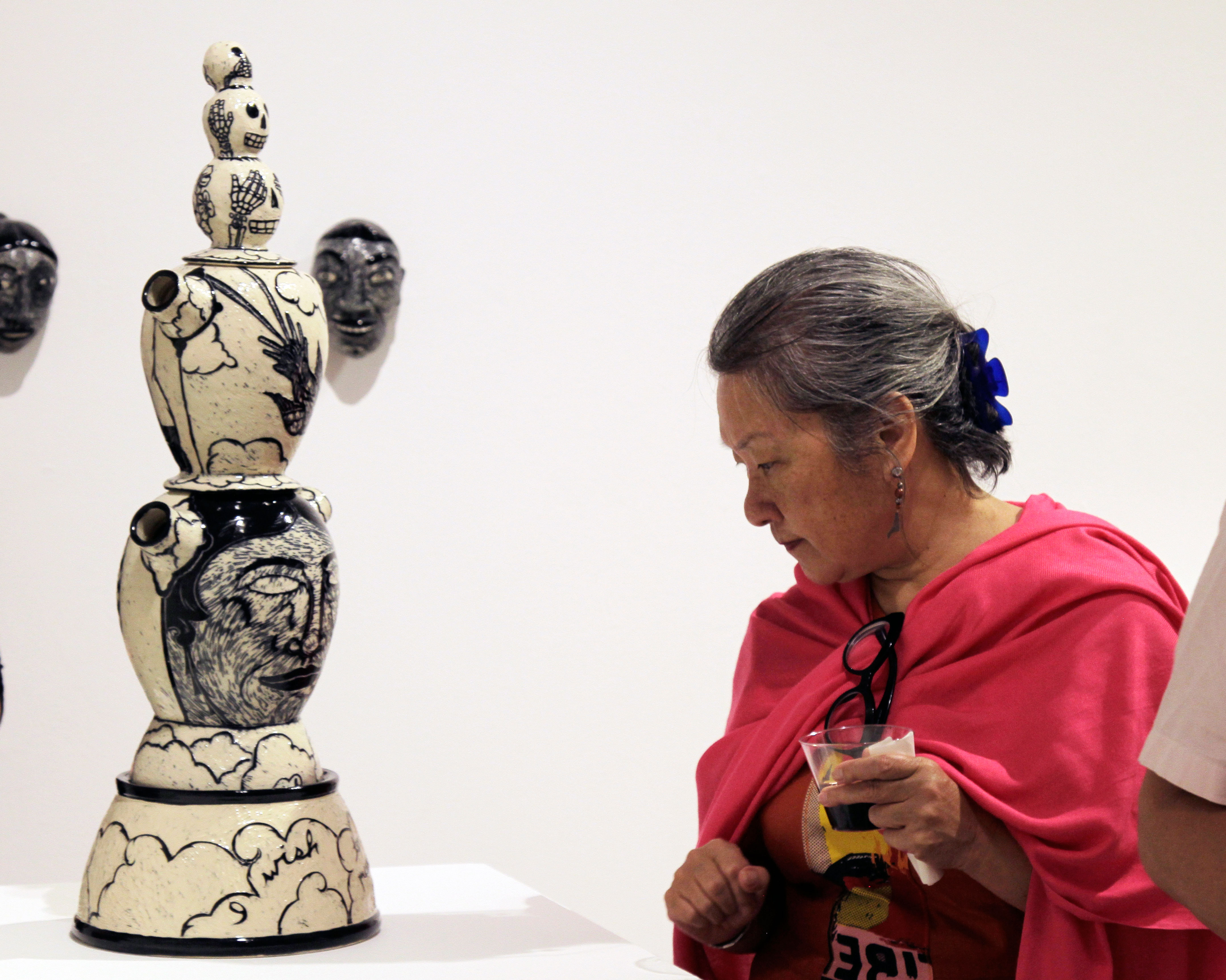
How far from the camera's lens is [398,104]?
6.83 feet

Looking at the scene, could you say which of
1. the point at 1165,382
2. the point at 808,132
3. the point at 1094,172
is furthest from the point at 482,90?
the point at 1165,382

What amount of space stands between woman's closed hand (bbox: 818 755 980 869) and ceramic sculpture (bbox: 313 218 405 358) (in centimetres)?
123

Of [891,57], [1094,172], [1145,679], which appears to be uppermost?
[891,57]

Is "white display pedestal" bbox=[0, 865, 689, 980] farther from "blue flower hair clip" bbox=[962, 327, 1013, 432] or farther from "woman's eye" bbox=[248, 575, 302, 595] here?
"blue flower hair clip" bbox=[962, 327, 1013, 432]

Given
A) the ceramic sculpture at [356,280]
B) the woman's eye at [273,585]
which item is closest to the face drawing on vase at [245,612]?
the woman's eye at [273,585]

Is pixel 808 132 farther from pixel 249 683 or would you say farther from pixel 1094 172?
pixel 249 683

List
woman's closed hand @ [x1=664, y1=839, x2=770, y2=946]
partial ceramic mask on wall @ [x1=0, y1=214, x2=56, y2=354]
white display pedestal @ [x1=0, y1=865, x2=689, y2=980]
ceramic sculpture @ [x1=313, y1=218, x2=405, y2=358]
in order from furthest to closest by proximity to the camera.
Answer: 1. ceramic sculpture @ [x1=313, y1=218, x2=405, y2=358]
2. partial ceramic mask on wall @ [x1=0, y1=214, x2=56, y2=354]
3. woman's closed hand @ [x1=664, y1=839, x2=770, y2=946]
4. white display pedestal @ [x1=0, y1=865, x2=689, y2=980]

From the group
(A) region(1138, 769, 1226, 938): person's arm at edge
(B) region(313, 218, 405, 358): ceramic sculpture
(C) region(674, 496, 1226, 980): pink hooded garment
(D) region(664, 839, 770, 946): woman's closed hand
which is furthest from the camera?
(B) region(313, 218, 405, 358): ceramic sculpture

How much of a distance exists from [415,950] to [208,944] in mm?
144

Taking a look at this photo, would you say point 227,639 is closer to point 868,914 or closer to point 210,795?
point 210,795

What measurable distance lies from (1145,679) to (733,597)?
1.21m

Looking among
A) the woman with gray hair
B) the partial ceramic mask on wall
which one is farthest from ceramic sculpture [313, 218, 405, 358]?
the woman with gray hair

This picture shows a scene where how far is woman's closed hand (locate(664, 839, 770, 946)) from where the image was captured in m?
1.16

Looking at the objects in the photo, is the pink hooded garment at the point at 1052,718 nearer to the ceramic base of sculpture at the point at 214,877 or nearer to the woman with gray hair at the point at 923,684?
the woman with gray hair at the point at 923,684
